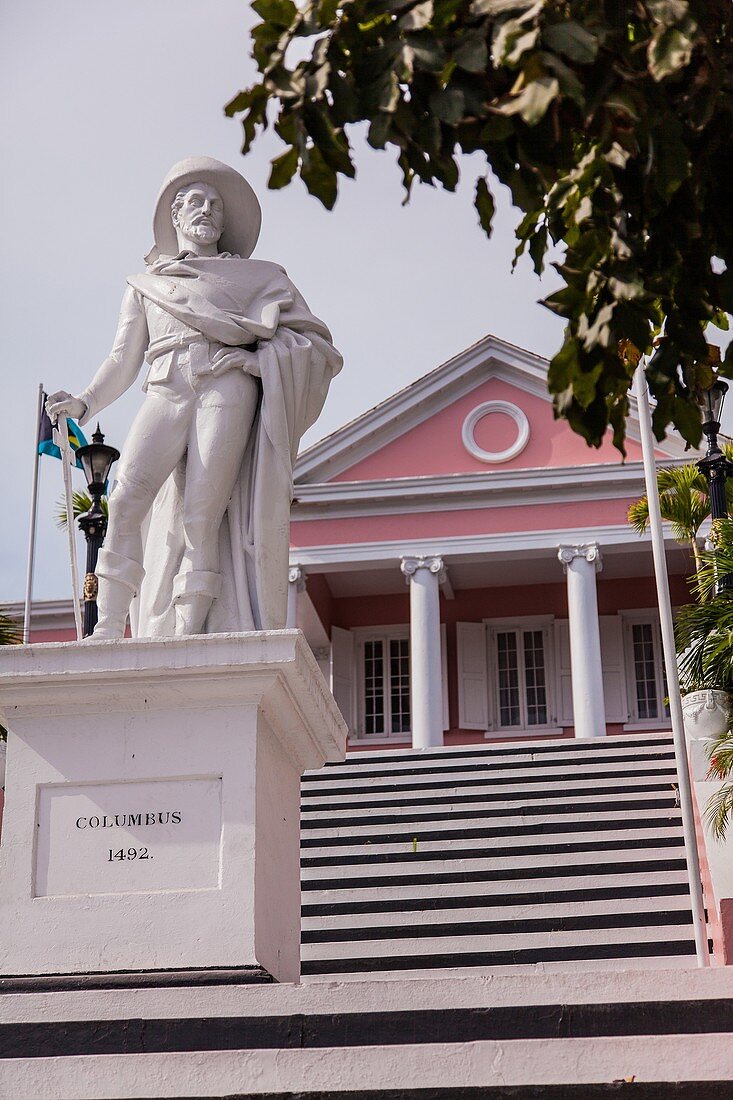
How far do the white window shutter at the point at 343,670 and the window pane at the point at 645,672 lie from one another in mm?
4321

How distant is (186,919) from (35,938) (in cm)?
54

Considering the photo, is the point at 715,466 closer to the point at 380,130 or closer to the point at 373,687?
the point at 380,130

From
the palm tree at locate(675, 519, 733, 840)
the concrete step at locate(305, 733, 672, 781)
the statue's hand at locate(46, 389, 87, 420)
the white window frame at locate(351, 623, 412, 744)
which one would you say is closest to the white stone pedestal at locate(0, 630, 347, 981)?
the statue's hand at locate(46, 389, 87, 420)

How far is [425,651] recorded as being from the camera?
67.1 ft

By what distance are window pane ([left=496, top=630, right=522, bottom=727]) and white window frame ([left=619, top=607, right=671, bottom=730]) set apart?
169 cm

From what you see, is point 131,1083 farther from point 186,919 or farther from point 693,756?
point 693,756

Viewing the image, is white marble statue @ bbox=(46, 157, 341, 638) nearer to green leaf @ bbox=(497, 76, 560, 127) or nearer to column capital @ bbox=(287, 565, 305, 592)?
green leaf @ bbox=(497, 76, 560, 127)

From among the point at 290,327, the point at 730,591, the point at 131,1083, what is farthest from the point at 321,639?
the point at 131,1083

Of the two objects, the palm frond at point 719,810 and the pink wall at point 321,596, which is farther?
the pink wall at point 321,596

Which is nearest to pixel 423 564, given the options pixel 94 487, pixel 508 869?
pixel 94 487

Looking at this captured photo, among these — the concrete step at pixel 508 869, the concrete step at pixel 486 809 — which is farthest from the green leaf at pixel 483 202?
the concrete step at pixel 486 809

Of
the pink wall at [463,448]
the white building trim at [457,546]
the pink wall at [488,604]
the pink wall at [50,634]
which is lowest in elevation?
the pink wall at [50,634]

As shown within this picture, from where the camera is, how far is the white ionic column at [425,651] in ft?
65.6

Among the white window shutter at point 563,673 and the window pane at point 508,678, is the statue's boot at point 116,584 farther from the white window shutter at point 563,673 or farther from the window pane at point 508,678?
the window pane at point 508,678
